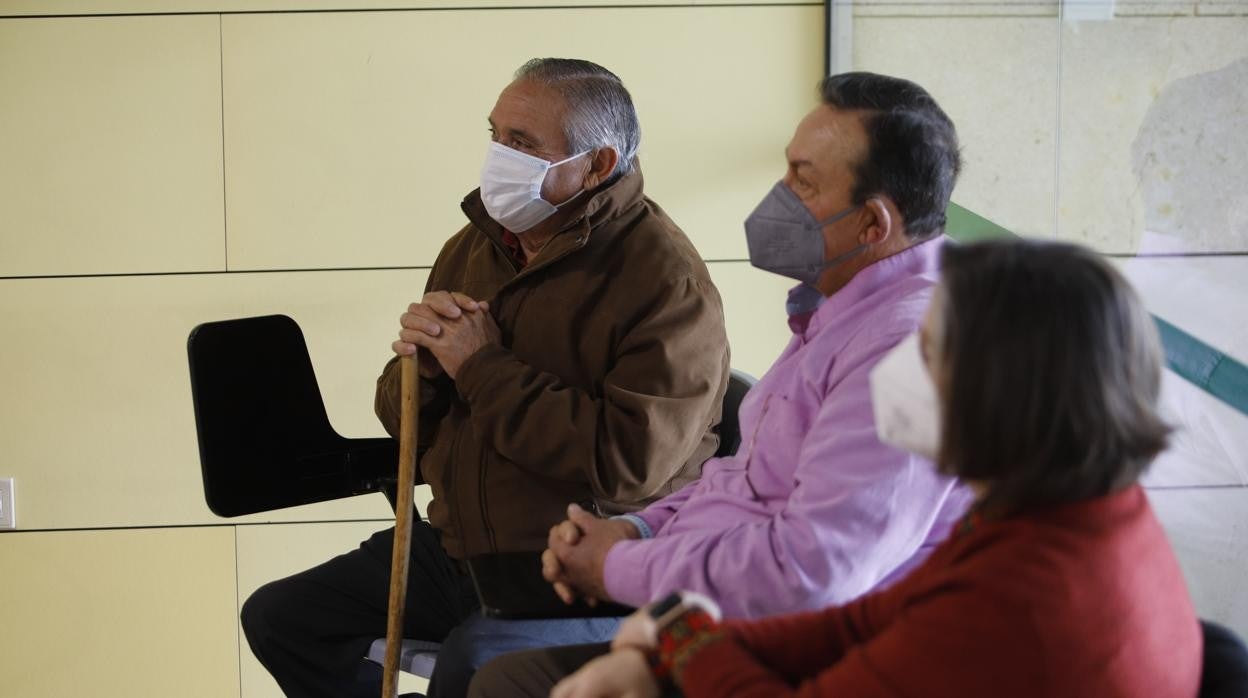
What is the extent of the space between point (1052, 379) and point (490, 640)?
1188mm

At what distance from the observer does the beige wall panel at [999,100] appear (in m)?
2.14

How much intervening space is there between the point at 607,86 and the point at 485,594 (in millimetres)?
1031

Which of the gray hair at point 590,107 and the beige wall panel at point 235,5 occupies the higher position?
the beige wall panel at point 235,5

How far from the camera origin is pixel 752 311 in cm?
339

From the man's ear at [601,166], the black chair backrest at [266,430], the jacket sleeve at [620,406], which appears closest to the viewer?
the jacket sleeve at [620,406]

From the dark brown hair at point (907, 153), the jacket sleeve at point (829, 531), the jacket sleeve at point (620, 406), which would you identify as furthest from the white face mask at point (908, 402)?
the jacket sleeve at point (620, 406)

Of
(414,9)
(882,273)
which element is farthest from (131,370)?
(882,273)

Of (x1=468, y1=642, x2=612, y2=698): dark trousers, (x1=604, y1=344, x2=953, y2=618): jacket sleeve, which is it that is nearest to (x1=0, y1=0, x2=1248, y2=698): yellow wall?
(x1=468, y1=642, x2=612, y2=698): dark trousers

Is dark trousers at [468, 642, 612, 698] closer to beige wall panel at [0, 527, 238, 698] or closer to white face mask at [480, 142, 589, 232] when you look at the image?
white face mask at [480, 142, 589, 232]

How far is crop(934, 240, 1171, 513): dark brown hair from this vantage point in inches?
40.4

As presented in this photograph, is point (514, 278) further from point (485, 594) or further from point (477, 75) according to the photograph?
point (477, 75)

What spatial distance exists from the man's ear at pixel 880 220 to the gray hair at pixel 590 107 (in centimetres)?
69

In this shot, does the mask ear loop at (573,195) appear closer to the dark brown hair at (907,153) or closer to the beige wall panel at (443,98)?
the dark brown hair at (907,153)

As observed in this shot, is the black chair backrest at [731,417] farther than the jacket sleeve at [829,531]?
Yes
